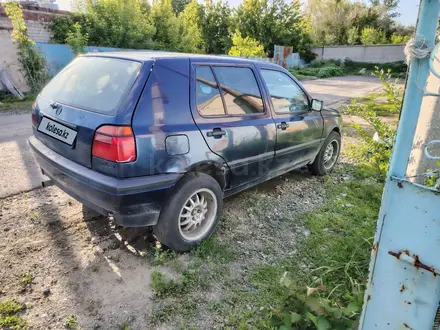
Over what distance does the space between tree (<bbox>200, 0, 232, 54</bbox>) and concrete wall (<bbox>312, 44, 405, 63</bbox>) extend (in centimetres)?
978

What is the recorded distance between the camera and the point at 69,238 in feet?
9.57

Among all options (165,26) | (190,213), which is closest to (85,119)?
(190,213)

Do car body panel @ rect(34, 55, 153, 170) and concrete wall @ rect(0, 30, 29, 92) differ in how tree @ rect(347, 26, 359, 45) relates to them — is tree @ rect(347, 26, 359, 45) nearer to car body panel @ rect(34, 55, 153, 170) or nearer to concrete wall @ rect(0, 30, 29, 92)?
concrete wall @ rect(0, 30, 29, 92)

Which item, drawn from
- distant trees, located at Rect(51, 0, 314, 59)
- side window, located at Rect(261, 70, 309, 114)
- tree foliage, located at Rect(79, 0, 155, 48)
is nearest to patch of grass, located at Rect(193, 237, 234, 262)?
side window, located at Rect(261, 70, 309, 114)

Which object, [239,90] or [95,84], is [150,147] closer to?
[95,84]

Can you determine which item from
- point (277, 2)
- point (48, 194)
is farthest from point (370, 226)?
point (277, 2)

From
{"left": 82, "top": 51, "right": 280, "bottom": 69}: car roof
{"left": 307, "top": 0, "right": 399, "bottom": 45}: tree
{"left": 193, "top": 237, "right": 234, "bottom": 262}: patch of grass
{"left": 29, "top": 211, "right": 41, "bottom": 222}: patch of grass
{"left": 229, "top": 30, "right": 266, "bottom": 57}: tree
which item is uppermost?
{"left": 307, "top": 0, "right": 399, "bottom": 45}: tree

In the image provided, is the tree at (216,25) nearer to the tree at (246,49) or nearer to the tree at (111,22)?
the tree at (246,49)

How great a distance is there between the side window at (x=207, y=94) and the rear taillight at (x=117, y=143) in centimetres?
73

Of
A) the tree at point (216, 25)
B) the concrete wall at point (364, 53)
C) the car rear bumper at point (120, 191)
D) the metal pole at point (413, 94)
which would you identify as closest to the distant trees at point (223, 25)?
the tree at point (216, 25)

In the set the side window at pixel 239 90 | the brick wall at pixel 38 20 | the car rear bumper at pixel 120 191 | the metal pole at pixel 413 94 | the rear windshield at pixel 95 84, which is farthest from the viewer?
the brick wall at pixel 38 20

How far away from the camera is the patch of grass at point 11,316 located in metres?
2.01

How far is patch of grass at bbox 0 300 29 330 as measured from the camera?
2006 millimetres

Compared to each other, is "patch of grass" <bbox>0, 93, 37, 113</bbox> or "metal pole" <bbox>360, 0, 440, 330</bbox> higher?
"metal pole" <bbox>360, 0, 440, 330</bbox>
